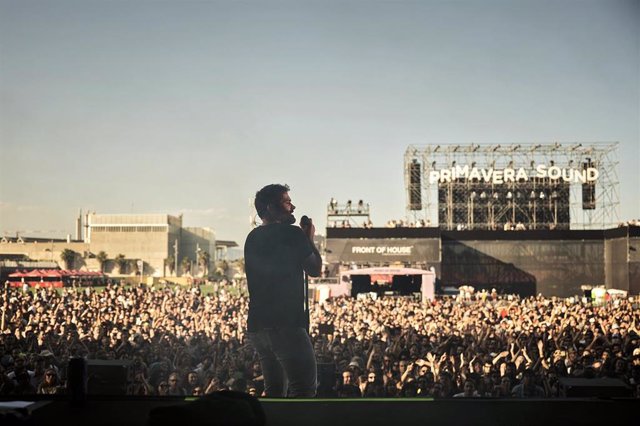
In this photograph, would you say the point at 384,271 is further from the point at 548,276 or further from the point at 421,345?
the point at 421,345

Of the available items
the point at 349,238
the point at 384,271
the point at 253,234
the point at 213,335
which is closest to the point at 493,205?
the point at 349,238

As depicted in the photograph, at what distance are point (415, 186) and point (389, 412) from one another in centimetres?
4267

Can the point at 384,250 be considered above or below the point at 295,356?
above

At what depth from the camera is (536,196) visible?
4469 centimetres

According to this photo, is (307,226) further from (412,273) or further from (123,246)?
(123,246)

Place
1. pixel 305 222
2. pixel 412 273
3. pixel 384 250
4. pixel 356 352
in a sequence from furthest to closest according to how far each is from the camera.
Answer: pixel 384 250 < pixel 412 273 < pixel 356 352 < pixel 305 222

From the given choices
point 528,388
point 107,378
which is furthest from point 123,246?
point 107,378

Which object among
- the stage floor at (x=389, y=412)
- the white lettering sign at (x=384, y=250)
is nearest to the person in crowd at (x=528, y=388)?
the stage floor at (x=389, y=412)

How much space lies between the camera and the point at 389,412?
3.35 metres

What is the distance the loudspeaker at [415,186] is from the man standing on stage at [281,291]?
40954 mm

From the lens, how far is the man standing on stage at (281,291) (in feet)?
14.5

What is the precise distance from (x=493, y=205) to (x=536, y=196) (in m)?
2.97

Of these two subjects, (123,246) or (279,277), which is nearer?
(279,277)

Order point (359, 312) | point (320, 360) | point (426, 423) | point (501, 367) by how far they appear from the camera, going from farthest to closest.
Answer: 1. point (359, 312)
2. point (320, 360)
3. point (501, 367)
4. point (426, 423)
